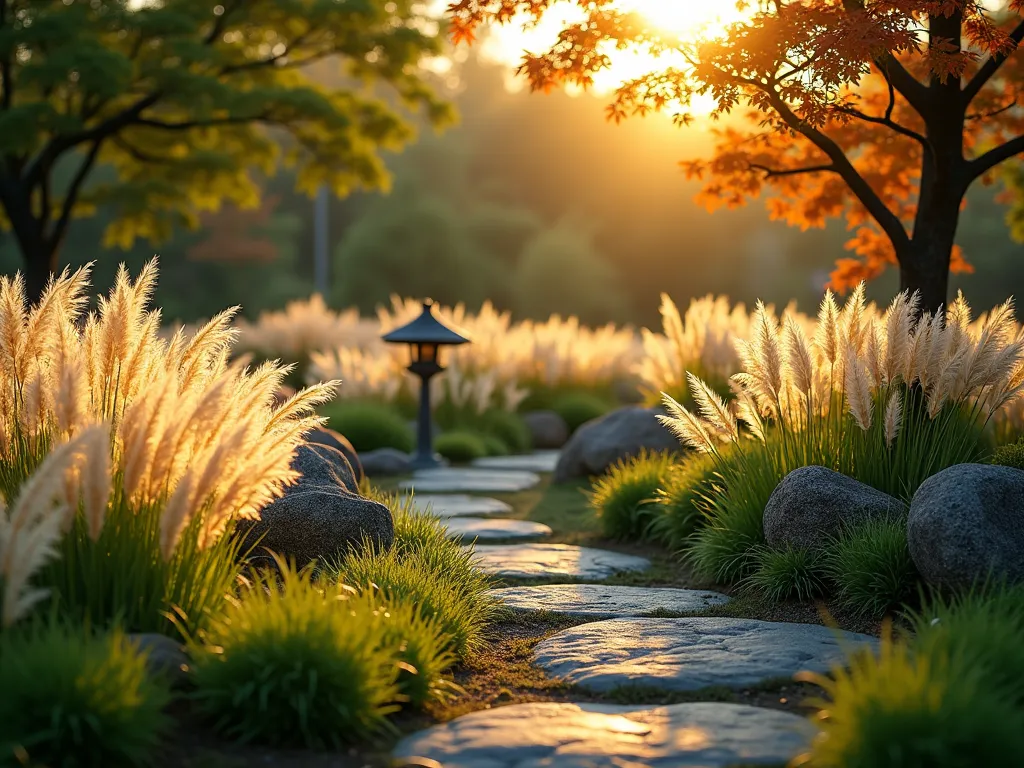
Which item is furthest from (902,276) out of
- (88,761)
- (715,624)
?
(88,761)

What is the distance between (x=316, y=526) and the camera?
16.3 ft

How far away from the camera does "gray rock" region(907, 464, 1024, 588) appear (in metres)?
4.23

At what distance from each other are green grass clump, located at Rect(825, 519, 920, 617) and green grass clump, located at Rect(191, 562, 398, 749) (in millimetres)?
2296

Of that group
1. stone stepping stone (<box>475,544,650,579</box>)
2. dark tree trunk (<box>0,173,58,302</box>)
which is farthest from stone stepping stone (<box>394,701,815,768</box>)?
dark tree trunk (<box>0,173,58,302</box>)

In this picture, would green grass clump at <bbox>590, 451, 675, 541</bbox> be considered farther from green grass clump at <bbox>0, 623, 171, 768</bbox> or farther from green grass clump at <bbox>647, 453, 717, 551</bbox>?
green grass clump at <bbox>0, 623, 171, 768</bbox>

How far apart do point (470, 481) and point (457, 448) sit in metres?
1.92

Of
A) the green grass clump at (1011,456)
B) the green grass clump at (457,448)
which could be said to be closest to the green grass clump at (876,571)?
the green grass clump at (1011,456)

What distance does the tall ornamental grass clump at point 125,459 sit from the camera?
313 centimetres

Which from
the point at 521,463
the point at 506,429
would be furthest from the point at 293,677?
the point at 506,429

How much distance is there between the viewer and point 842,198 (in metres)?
8.90

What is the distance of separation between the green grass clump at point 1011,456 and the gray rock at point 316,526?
9.91 ft

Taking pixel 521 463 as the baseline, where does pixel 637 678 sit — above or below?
above

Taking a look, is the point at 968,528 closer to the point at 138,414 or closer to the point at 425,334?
the point at 138,414

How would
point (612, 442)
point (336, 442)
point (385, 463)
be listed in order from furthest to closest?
point (385, 463) → point (612, 442) → point (336, 442)
